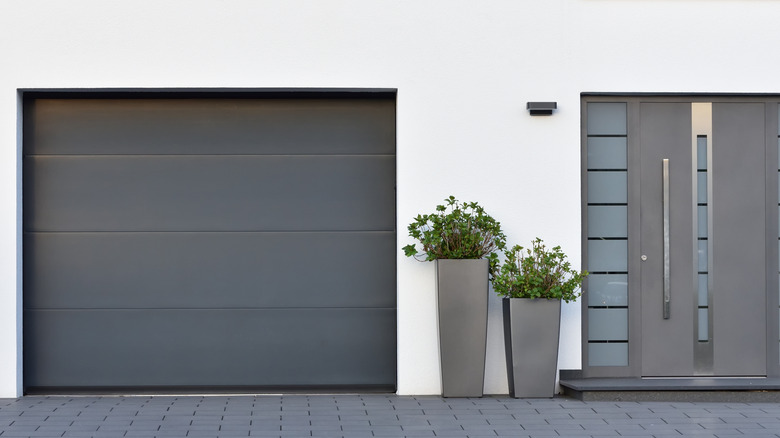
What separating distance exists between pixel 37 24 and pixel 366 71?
9.00ft

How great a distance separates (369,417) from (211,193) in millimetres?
2481

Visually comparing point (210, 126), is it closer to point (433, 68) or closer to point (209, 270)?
point (209, 270)

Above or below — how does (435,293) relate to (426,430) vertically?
above

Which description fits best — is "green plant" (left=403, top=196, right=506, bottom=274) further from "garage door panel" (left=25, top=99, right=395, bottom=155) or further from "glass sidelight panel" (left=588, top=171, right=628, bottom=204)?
"glass sidelight panel" (left=588, top=171, right=628, bottom=204)

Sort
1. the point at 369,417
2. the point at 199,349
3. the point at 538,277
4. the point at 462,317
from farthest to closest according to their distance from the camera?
1. the point at 199,349
2. the point at 462,317
3. the point at 538,277
4. the point at 369,417

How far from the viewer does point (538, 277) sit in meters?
7.50

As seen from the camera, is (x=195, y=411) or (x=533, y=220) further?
(x=533, y=220)

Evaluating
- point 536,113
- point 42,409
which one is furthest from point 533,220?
point 42,409

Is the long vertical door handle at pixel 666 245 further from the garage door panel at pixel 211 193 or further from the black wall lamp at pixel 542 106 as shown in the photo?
the garage door panel at pixel 211 193

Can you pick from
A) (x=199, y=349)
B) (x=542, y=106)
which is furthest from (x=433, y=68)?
(x=199, y=349)

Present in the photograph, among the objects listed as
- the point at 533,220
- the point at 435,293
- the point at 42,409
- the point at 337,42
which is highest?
the point at 337,42

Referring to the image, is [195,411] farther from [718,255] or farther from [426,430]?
[718,255]

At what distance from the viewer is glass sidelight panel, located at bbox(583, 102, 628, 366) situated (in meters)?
8.12

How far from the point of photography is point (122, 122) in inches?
320
